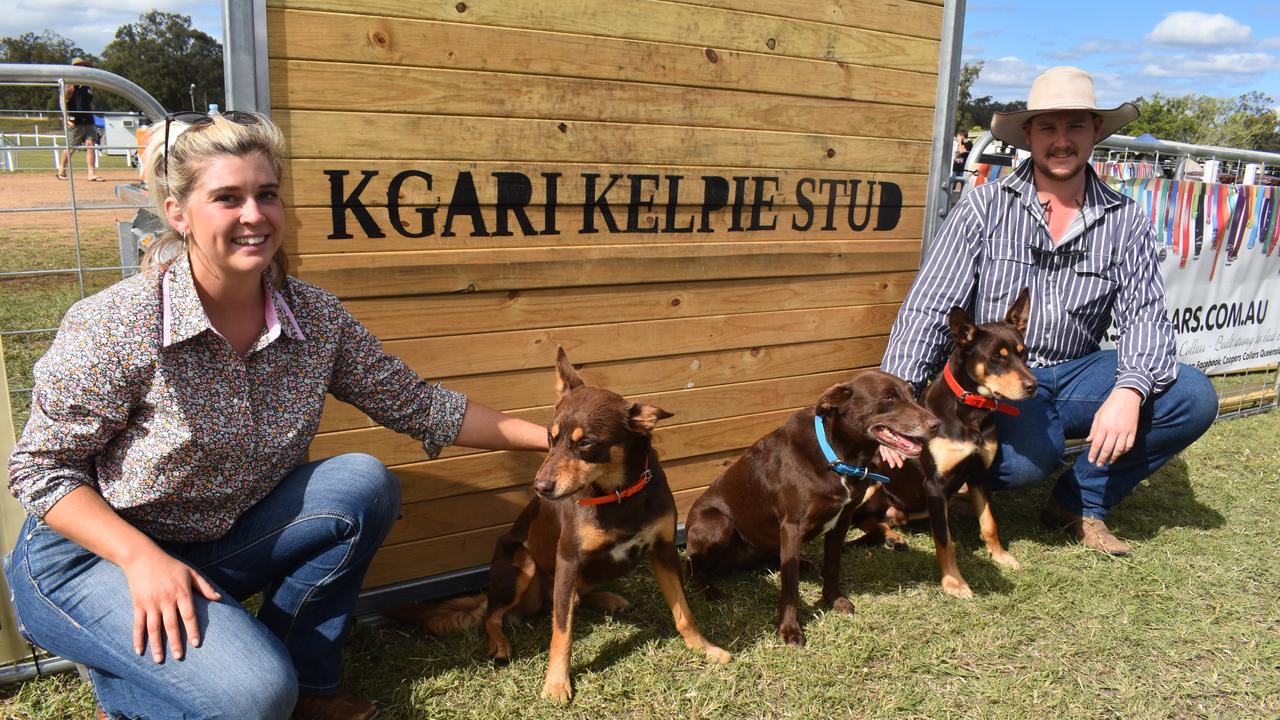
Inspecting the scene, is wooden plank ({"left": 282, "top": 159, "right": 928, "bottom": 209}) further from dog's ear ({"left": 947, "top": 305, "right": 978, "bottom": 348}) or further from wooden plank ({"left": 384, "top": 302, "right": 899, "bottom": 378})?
dog's ear ({"left": 947, "top": 305, "right": 978, "bottom": 348})

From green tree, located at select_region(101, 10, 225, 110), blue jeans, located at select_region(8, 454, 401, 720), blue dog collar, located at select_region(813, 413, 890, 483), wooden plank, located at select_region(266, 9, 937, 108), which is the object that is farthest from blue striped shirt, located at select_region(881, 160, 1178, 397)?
green tree, located at select_region(101, 10, 225, 110)

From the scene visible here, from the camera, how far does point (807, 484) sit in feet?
11.1

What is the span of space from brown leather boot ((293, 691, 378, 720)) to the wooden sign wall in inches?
31.3

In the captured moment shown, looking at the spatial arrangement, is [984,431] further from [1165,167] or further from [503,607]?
[1165,167]

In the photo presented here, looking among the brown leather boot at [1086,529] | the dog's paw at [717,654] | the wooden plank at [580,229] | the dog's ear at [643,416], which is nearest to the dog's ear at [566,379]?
the dog's ear at [643,416]

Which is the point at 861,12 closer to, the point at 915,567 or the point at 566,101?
the point at 566,101

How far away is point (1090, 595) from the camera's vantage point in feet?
12.6

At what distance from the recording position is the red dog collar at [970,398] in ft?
12.8

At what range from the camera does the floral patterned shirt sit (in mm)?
2227

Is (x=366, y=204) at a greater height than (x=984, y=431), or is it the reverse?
(x=366, y=204)

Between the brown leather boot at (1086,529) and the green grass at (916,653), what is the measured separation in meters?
0.10

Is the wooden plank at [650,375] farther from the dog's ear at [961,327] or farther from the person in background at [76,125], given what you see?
the person in background at [76,125]

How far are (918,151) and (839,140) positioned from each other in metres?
0.57

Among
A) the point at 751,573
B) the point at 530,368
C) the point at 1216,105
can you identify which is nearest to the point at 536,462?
the point at 530,368
